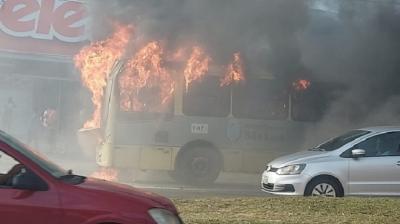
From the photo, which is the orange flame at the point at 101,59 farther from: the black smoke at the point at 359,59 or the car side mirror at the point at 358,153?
the car side mirror at the point at 358,153

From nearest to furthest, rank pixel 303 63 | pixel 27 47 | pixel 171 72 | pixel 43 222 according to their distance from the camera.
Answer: pixel 43 222
pixel 171 72
pixel 303 63
pixel 27 47

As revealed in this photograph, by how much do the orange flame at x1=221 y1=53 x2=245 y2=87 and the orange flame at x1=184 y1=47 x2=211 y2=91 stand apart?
491 millimetres

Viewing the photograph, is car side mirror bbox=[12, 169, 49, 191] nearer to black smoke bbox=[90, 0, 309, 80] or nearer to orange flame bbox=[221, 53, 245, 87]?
black smoke bbox=[90, 0, 309, 80]

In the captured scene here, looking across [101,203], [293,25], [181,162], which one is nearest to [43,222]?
[101,203]

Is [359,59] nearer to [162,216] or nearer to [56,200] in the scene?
[162,216]

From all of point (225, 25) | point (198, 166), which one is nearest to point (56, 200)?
point (198, 166)

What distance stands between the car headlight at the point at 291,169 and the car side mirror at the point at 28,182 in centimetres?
606

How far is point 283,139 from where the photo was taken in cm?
1414

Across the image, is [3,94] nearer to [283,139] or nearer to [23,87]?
[23,87]

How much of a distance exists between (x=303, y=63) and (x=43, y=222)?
1062 cm

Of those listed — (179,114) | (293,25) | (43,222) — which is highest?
(293,25)

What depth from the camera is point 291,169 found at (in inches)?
401

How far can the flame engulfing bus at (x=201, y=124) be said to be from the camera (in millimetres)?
13148

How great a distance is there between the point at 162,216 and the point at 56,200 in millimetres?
813
